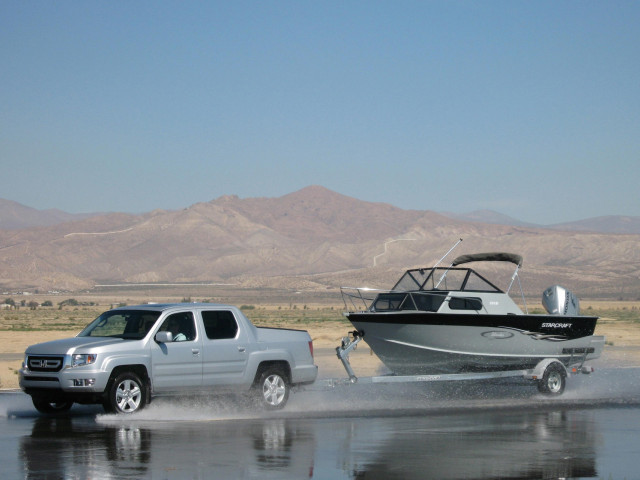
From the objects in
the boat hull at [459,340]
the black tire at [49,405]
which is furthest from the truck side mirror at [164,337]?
the boat hull at [459,340]

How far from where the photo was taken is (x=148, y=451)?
1205cm

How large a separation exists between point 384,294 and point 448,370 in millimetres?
2023

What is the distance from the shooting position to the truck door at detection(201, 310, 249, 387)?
53.5 feet

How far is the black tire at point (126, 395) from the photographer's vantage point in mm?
15164

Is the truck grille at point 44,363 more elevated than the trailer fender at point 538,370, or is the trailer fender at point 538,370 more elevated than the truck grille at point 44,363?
the truck grille at point 44,363

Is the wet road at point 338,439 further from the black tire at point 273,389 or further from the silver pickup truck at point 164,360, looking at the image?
the silver pickup truck at point 164,360

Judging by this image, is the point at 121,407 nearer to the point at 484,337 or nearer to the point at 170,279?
the point at 484,337

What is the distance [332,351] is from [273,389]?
1801 centimetres

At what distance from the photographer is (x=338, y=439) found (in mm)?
13352

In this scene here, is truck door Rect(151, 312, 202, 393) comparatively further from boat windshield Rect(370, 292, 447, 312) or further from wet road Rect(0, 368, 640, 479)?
boat windshield Rect(370, 292, 447, 312)

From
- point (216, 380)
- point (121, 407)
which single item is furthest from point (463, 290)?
point (121, 407)

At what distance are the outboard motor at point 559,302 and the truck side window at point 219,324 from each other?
6989 millimetres

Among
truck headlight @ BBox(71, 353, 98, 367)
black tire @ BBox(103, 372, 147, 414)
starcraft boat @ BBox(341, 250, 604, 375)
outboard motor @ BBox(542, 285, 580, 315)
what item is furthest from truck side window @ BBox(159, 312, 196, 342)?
outboard motor @ BBox(542, 285, 580, 315)

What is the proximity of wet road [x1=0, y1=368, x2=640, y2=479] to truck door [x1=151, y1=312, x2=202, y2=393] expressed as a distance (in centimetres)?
41
